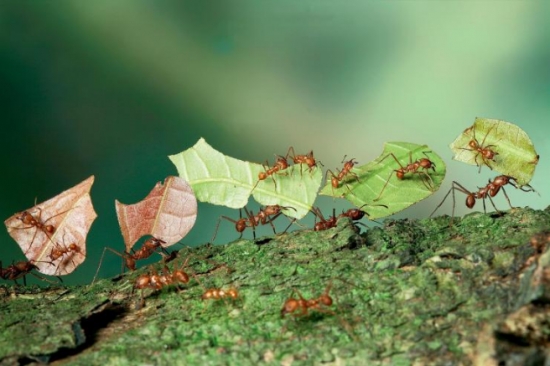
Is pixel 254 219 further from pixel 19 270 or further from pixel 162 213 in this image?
pixel 19 270

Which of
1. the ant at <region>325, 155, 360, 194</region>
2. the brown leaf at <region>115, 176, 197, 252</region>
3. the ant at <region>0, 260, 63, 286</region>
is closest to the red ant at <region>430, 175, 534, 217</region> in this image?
the ant at <region>325, 155, 360, 194</region>

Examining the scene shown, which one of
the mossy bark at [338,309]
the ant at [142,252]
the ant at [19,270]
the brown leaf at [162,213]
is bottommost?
the mossy bark at [338,309]

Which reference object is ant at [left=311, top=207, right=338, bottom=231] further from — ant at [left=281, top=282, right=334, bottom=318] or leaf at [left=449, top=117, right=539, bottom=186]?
ant at [left=281, top=282, right=334, bottom=318]

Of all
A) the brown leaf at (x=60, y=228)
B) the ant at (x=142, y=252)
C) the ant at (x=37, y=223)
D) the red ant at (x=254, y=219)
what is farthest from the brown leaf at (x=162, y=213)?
the red ant at (x=254, y=219)

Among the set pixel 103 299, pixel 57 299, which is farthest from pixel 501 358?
pixel 57 299

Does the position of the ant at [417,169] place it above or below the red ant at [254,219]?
above

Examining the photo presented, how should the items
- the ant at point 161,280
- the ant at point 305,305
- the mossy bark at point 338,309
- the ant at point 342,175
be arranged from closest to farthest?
the mossy bark at point 338,309 < the ant at point 305,305 < the ant at point 161,280 < the ant at point 342,175

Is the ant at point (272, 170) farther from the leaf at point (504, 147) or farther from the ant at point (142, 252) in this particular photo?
the leaf at point (504, 147)
